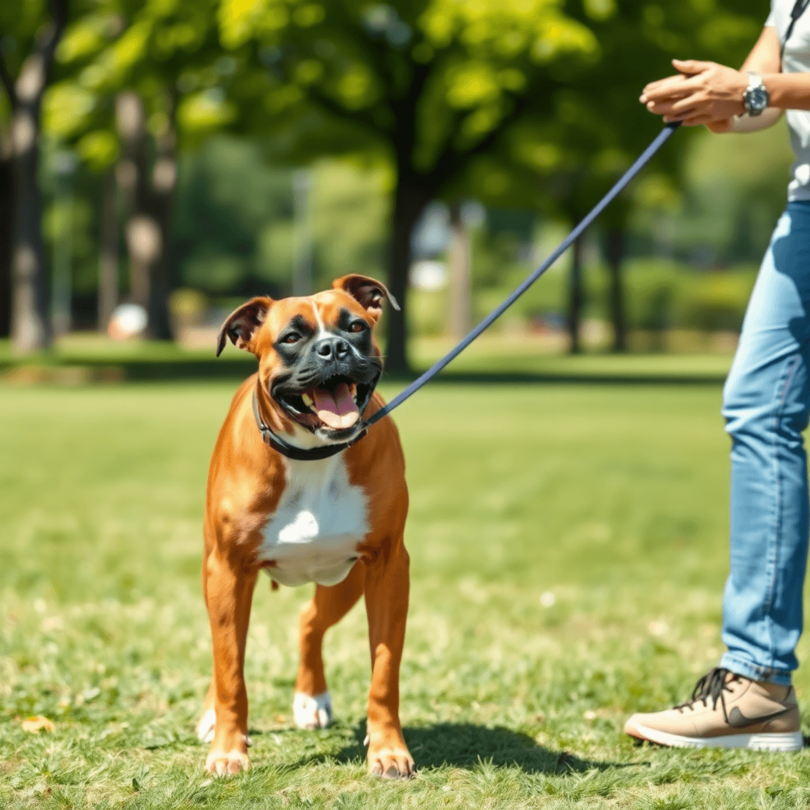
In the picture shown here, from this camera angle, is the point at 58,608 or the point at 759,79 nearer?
the point at 759,79

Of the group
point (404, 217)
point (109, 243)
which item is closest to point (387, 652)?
point (404, 217)

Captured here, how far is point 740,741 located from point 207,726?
1.63 metres

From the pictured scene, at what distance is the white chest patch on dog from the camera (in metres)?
3.53

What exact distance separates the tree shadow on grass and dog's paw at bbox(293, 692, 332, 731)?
0.37 ft

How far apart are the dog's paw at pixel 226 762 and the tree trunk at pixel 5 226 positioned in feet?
83.9

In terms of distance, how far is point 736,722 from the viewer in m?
4.02

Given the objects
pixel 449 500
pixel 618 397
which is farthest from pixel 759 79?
pixel 618 397

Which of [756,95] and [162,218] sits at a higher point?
[162,218]

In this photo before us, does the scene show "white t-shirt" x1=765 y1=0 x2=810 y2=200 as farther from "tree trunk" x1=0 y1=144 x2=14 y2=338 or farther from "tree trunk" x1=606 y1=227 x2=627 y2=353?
"tree trunk" x1=606 y1=227 x2=627 y2=353

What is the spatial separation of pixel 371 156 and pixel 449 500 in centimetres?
1912

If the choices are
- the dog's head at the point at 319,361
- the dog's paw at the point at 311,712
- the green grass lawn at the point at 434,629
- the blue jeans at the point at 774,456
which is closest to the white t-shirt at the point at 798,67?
the blue jeans at the point at 774,456

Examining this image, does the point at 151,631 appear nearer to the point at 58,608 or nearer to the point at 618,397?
the point at 58,608

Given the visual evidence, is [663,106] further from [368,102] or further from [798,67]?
[368,102]

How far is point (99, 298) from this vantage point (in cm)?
6662
